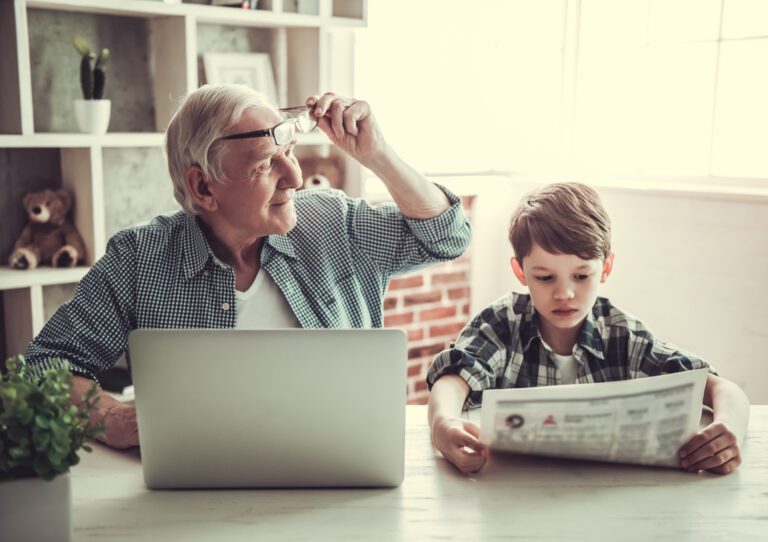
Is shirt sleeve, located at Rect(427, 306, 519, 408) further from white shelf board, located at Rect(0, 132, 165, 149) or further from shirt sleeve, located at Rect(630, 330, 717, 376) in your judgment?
white shelf board, located at Rect(0, 132, 165, 149)

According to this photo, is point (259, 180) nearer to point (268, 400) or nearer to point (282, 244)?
point (282, 244)

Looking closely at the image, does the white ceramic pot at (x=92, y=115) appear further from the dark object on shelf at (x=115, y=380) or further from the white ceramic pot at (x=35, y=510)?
the white ceramic pot at (x=35, y=510)

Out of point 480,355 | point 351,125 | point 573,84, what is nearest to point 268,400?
point 480,355

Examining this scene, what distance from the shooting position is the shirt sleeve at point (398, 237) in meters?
1.90

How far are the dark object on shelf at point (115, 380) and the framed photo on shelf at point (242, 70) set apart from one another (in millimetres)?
1044

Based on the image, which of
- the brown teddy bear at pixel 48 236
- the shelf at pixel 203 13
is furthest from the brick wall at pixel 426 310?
the brown teddy bear at pixel 48 236

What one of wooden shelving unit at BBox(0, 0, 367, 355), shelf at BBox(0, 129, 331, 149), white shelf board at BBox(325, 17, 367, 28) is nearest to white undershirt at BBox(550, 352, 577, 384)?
shelf at BBox(0, 129, 331, 149)

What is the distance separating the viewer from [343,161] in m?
3.26

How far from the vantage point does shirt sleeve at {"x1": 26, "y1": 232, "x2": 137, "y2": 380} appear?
164 cm

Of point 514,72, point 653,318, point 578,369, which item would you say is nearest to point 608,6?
point 514,72

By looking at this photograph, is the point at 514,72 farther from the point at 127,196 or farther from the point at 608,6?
the point at 127,196

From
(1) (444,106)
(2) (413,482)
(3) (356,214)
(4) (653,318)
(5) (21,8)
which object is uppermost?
(5) (21,8)

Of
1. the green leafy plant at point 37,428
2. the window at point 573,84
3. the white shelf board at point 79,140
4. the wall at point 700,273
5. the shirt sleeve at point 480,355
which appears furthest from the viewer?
the window at point 573,84

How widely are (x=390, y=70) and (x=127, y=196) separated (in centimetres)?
126
